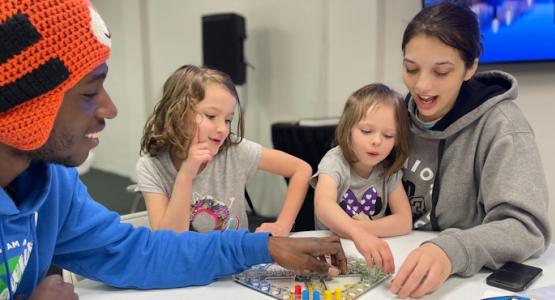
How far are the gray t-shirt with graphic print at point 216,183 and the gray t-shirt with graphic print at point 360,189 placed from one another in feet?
0.90

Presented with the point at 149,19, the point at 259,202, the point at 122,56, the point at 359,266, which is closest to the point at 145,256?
the point at 359,266

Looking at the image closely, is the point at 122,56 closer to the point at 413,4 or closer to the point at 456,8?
the point at 413,4

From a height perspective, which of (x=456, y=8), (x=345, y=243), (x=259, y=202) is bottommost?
(x=259, y=202)

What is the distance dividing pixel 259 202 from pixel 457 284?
9.44ft

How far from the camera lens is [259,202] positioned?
3.79 m

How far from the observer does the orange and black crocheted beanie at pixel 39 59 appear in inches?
24.9

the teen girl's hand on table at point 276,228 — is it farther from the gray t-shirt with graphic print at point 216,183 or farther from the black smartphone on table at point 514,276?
the black smartphone on table at point 514,276

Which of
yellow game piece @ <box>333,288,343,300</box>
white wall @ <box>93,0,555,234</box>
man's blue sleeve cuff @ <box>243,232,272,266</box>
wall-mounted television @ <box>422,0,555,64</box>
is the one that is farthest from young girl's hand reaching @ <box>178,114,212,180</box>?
white wall @ <box>93,0,555,234</box>

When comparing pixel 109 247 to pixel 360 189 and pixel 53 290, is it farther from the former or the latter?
pixel 360 189

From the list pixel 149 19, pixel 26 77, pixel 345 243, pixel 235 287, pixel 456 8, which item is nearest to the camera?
pixel 26 77

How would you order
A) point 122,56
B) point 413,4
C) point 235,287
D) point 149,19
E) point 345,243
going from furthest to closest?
point 122,56 → point 149,19 → point 413,4 → point 345,243 → point 235,287

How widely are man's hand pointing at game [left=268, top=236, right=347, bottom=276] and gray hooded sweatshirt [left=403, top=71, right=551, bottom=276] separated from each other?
204 millimetres

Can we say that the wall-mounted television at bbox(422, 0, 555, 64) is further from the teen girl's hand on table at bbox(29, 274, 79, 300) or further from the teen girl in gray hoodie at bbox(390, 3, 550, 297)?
the teen girl's hand on table at bbox(29, 274, 79, 300)

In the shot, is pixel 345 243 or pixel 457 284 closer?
pixel 457 284
